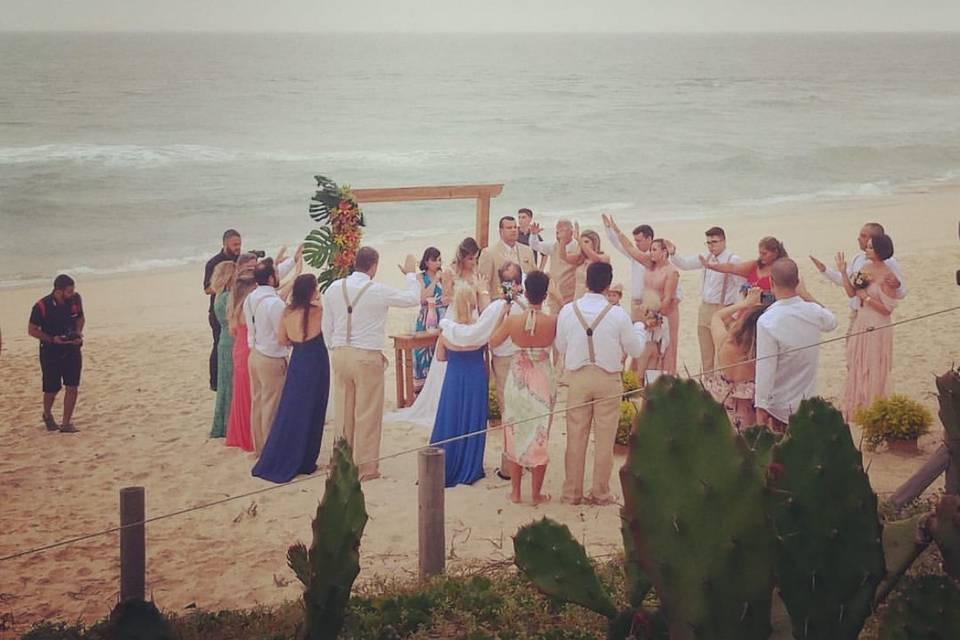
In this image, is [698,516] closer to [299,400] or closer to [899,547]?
[899,547]

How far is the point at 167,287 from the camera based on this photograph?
764 inches

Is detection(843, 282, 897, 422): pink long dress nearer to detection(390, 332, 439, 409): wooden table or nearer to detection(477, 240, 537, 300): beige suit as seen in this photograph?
detection(477, 240, 537, 300): beige suit

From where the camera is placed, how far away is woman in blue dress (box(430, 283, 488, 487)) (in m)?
7.07

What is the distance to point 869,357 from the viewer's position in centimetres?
790

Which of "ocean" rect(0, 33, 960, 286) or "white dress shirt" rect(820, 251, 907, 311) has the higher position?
"ocean" rect(0, 33, 960, 286)

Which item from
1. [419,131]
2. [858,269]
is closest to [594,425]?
[858,269]

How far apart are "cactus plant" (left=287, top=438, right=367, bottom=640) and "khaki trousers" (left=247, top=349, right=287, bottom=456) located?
398 cm

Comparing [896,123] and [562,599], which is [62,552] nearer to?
[562,599]

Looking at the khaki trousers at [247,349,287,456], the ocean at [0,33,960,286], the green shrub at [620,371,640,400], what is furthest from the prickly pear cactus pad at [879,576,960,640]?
the ocean at [0,33,960,286]

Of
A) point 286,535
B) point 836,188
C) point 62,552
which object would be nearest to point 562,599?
point 286,535

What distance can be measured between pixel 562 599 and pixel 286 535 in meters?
2.95

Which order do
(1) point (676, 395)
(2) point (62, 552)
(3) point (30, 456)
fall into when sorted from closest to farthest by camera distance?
(1) point (676, 395) < (2) point (62, 552) < (3) point (30, 456)

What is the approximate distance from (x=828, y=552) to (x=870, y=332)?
5.06 metres

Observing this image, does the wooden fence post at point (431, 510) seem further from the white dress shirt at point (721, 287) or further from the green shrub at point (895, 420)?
the white dress shirt at point (721, 287)
